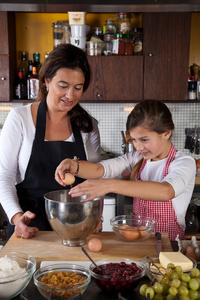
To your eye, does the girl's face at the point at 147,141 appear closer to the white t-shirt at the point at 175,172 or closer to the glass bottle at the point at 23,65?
the white t-shirt at the point at 175,172

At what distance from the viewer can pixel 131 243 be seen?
5.12 ft

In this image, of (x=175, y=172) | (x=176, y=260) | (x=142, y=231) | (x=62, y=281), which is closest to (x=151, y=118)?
(x=175, y=172)

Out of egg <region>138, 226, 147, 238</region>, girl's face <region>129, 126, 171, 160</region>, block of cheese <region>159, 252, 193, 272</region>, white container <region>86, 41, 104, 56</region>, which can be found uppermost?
white container <region>86, 41, 104, 56</region>

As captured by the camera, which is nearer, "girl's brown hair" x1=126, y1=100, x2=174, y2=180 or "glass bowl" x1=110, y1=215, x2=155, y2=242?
"glass bowl" x1=110, y1=215, x2=155, y2=242

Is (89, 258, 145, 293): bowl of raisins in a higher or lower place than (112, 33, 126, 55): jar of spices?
lower

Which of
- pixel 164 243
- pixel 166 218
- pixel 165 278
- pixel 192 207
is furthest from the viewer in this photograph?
pixel 192 207

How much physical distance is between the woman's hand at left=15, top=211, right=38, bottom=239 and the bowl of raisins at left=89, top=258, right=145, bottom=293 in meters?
0.46

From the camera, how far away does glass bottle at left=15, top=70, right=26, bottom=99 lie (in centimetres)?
359

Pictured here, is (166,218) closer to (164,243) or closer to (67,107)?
(164,243)

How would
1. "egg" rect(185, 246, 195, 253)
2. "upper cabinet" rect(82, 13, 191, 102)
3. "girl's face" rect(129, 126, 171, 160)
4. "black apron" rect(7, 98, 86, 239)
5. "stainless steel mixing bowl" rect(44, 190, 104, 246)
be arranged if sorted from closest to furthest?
1. "stainless steel mixing bowl" rect(44, 190, 104, 246)
2. "egg" rect(185, 246, 195, 253)
3. "girl's face" rect(129, 126, 171, 160)
4. "black apron" rect(7, 98, 86, 239)
5. "upper cabinet" rect(82, 13, 191, 102)

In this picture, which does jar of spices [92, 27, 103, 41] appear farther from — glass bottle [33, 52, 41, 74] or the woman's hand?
the woman's hand

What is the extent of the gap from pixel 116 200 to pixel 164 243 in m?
1.71

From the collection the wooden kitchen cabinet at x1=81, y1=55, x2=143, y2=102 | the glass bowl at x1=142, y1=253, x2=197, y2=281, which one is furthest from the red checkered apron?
the wooden kitchen cabinet at x1=81, y1=55, x2=143, y2=102

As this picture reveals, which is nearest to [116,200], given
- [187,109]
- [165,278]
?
[187,109]
